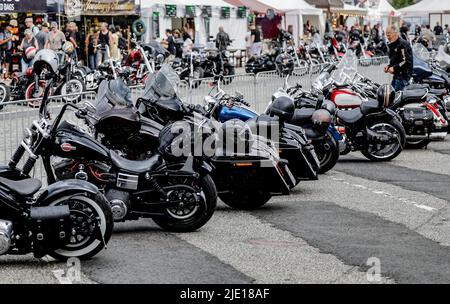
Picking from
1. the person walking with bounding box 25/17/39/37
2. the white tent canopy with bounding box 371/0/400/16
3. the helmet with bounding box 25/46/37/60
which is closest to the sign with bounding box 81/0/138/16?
the person walking with bounding box 25/17/39/37

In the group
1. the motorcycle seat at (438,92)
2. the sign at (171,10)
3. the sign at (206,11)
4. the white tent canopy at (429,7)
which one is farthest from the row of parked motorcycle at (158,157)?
the white tent canopy at (429,7)

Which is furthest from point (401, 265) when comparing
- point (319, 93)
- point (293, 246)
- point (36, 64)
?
point (36, 64)

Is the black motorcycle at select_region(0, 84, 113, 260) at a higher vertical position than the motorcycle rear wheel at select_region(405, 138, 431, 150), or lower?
higher

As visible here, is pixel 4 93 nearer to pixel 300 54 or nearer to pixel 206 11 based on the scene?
pixel 300 54

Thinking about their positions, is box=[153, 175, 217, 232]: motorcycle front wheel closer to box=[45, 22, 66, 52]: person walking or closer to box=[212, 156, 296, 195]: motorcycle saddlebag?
box=[212, 156, 296, 195]: motorcycle saddlebag

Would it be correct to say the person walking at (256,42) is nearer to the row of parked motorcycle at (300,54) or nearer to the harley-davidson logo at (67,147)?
the row of parked motorcycle at (300,54)

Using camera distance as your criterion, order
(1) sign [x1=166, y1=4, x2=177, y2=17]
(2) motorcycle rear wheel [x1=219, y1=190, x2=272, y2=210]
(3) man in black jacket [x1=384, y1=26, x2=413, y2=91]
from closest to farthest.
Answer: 1. (2) motorcycle rear wheel [x1=219, y1=190, x2=272, y2=210]
2. (3) man in black jacket [x1=384, y1=26, x2=413, y2=91]
3. (1) sign [x1=166, y1=4, x2=177, y2=17]

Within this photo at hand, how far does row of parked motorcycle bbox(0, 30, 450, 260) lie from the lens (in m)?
8.02

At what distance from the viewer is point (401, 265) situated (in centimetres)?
812

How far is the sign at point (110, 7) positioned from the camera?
32144 millimetres

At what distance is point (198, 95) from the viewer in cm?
1546

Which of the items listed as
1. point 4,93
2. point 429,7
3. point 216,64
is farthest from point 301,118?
point 429,7

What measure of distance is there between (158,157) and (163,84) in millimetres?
2531

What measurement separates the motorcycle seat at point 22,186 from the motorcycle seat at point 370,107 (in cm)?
742
